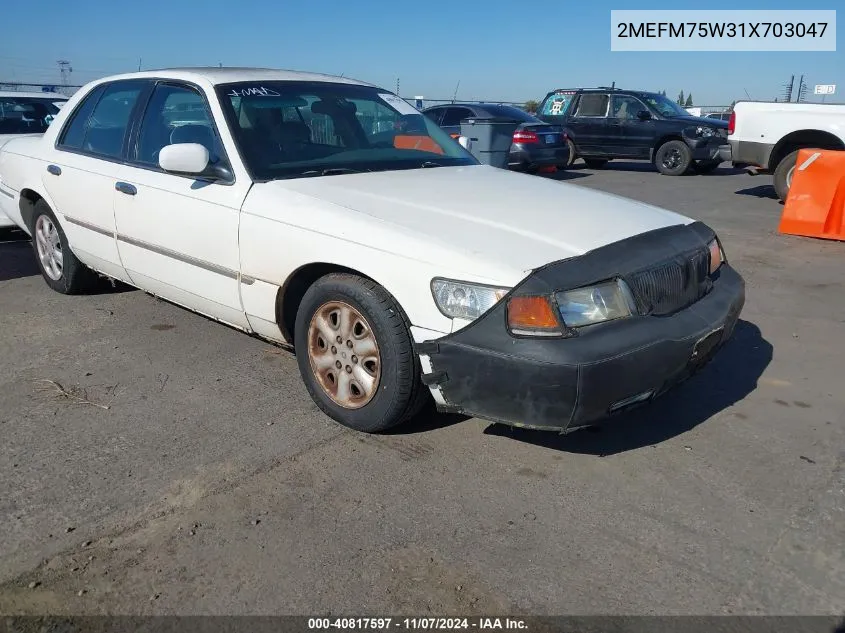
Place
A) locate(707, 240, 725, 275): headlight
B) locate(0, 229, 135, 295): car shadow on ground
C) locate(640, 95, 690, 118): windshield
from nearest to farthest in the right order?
1. locate(707, 240, 725, 275): headlight
2. locate(0, 229, 135, 295): car shadow on ground
3. locate(640, 95, 690, 118): windshield

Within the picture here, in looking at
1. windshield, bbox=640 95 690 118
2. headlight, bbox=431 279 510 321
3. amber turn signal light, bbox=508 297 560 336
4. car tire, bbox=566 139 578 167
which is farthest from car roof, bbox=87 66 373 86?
windshield, bbox=640 95 690 118

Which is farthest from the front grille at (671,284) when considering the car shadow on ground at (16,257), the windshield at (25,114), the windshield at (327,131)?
the windshield at (25,114)

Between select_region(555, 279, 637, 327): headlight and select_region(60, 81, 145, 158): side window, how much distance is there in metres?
3.10

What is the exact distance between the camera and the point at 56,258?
17.9 ft

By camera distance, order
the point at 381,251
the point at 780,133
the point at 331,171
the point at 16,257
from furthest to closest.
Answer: the point at 780,133
the point at 16,257
the point at 331,171
the point at 381,251

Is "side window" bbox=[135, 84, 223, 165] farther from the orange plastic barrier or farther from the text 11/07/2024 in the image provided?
the orange plastic barrier

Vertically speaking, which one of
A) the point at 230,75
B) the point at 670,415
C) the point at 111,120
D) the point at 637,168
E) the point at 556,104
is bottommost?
the point at 637,168

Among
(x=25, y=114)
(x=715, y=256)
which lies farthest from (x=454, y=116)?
(x=715, y=256)

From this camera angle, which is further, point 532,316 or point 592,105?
point 592,105

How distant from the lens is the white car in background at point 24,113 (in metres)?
7.77

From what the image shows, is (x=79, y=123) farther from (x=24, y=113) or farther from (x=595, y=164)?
(x=595, y=164)

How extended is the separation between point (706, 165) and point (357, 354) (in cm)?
1384

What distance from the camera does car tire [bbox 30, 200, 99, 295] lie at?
5258 millimetres

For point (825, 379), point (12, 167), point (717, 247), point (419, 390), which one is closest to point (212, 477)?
point (419, 390)
